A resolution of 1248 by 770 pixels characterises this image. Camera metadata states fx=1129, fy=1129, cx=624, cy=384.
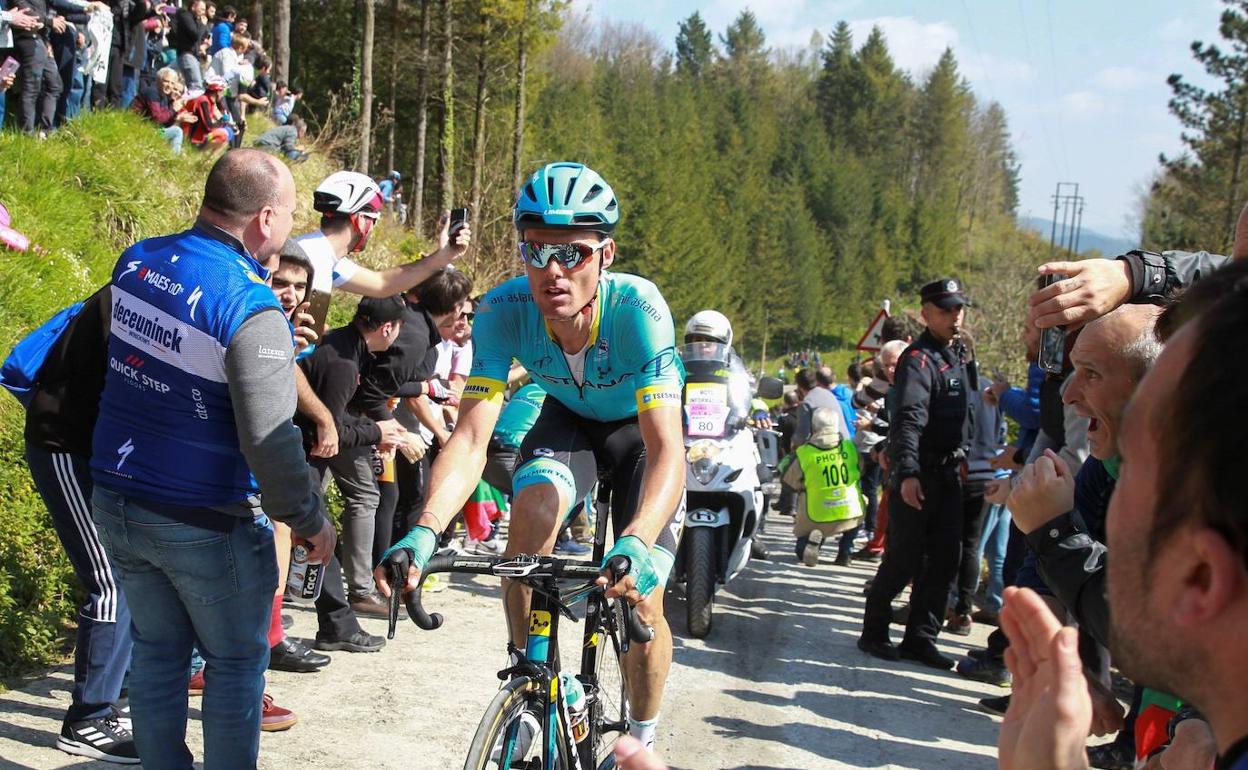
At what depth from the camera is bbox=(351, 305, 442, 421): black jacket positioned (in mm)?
6723

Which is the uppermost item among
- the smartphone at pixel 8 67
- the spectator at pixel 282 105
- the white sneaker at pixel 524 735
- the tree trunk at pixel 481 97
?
the tree trunk at pixel 481 97

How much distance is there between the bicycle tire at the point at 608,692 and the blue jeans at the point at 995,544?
15.2 feet

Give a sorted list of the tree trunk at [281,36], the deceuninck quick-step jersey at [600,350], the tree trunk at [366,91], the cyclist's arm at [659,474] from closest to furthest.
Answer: the cyclist's arm at [659,474], the deceuninck quick-step jersey at [600,350], the tree trunk at [281,36], the tree trunk at [366,91]

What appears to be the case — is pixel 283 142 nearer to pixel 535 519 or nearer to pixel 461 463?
pixel 461 463

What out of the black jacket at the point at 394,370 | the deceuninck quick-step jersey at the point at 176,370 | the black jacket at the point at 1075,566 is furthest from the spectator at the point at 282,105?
the black jacket at the point at 1075,566

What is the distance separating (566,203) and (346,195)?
2.24m

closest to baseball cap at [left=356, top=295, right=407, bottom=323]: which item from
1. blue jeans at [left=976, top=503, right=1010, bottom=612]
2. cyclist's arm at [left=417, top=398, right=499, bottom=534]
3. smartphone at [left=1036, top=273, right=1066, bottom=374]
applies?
cyclist's arm at [left=417, top=398, right=499, bottom=534]

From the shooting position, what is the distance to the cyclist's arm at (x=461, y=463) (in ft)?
12.4

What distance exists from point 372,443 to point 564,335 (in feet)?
8.14

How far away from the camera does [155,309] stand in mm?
3430

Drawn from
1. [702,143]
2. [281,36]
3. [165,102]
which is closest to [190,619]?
[165,102]

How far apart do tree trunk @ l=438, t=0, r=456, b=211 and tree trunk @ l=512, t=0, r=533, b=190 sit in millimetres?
2005

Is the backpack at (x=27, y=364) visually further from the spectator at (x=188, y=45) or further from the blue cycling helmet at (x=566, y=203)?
the spectator at (x=188, y=45)

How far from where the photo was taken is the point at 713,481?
7750mm
